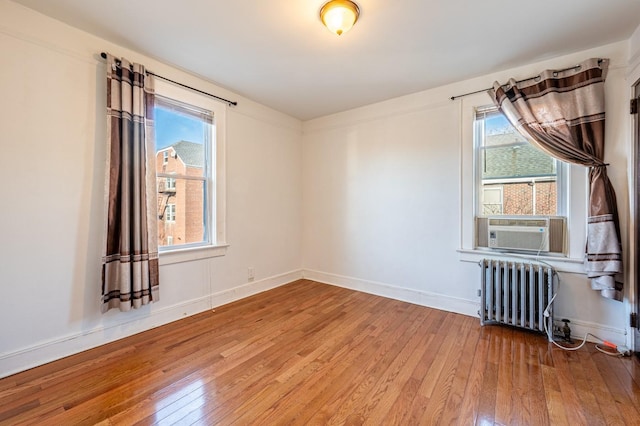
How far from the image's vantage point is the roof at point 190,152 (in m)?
3.03

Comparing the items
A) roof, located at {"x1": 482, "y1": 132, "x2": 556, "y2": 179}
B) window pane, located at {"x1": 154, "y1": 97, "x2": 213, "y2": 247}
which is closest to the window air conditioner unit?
roof, located at {"x1": 482, "y1": 132, "x2": 556, "y2": 179}

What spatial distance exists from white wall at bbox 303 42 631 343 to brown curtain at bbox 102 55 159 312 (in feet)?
8.11

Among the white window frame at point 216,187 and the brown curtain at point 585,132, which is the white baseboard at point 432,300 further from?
the white window frame at point 216,187

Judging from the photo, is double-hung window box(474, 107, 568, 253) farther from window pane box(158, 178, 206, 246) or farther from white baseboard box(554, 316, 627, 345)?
window pane box(158, 178, 206, 246)

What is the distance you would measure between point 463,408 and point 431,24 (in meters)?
2.75

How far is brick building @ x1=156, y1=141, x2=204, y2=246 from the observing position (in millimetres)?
2891

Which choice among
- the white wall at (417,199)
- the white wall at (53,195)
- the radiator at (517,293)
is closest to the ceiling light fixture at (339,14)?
the white wall at (417,199)

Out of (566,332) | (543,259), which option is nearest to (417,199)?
(543,259)

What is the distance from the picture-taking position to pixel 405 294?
11.4 feet

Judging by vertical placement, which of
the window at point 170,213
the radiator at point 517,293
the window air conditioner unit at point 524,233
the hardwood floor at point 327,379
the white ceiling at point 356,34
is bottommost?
the hardwood floor at point 327,379

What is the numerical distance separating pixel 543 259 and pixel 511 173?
92 centimetres

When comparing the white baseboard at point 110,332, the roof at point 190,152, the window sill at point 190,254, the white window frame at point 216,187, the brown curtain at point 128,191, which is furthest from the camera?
the white window frame at point 216,187

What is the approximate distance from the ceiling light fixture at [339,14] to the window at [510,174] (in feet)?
6.22

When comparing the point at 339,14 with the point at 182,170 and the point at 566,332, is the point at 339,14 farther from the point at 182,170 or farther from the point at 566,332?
the point at 566,332
